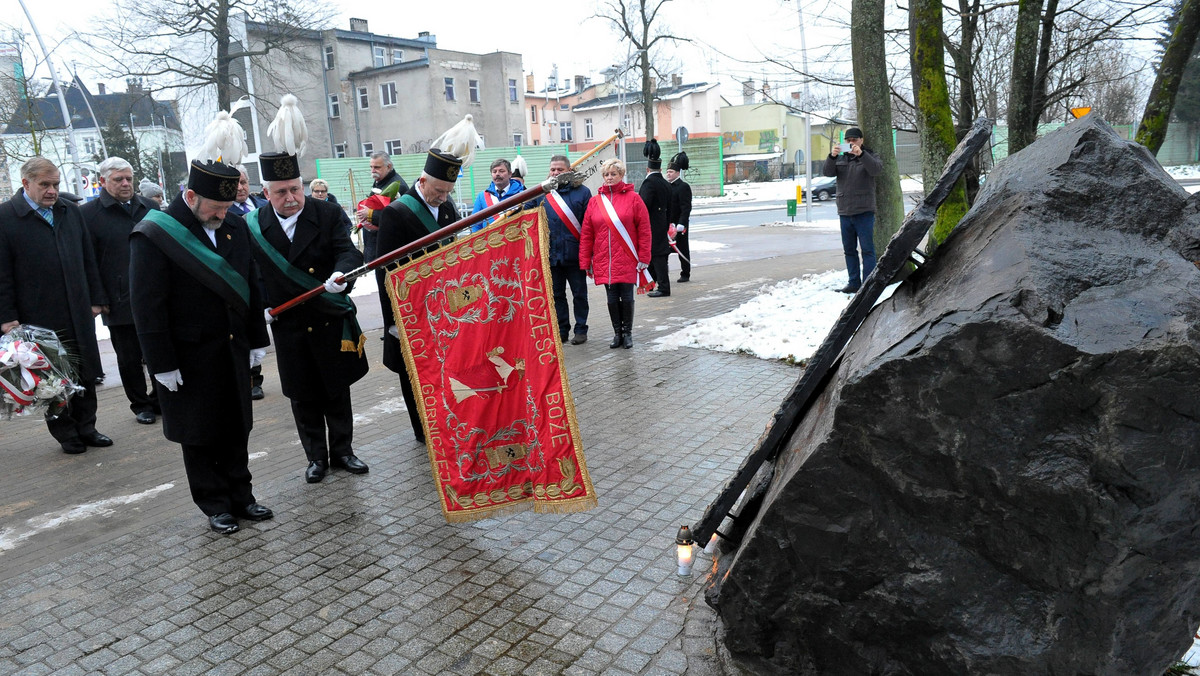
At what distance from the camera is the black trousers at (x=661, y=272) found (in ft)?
38.6

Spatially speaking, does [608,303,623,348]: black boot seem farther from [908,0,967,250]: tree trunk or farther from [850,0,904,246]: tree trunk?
[850,0,904,246]: tree trunk

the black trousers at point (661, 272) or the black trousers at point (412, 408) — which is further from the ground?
the black trousers at point (661, 272)

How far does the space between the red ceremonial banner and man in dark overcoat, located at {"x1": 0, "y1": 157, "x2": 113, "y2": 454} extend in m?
3.65

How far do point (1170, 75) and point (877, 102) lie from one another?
3481 millimetres

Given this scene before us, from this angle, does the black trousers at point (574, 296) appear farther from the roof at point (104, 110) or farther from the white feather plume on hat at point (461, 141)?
the roof at point (104, 110)

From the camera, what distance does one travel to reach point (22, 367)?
5871mm

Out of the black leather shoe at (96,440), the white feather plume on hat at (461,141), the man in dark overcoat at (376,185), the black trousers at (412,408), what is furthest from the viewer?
the man in dark overcoat at (376,185)

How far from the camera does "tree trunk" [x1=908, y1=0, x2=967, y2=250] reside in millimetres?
8180

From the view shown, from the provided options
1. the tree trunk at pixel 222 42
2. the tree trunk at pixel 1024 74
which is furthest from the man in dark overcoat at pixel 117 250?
the tree trunk at pixel 222 42

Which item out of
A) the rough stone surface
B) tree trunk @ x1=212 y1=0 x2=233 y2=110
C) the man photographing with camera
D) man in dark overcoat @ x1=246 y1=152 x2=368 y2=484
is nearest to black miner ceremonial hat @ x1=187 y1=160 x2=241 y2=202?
man in dark overcoat @ x1=246 y1=152 x2=368 y2=484

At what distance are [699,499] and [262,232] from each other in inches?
119

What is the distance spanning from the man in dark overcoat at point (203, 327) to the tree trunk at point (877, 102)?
24.9ft

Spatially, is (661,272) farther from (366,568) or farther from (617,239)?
(366,568)

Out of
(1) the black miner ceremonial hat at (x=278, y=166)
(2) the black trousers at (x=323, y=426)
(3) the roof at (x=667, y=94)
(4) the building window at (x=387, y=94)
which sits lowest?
(2) the black trousers at (x=323, y=426)
